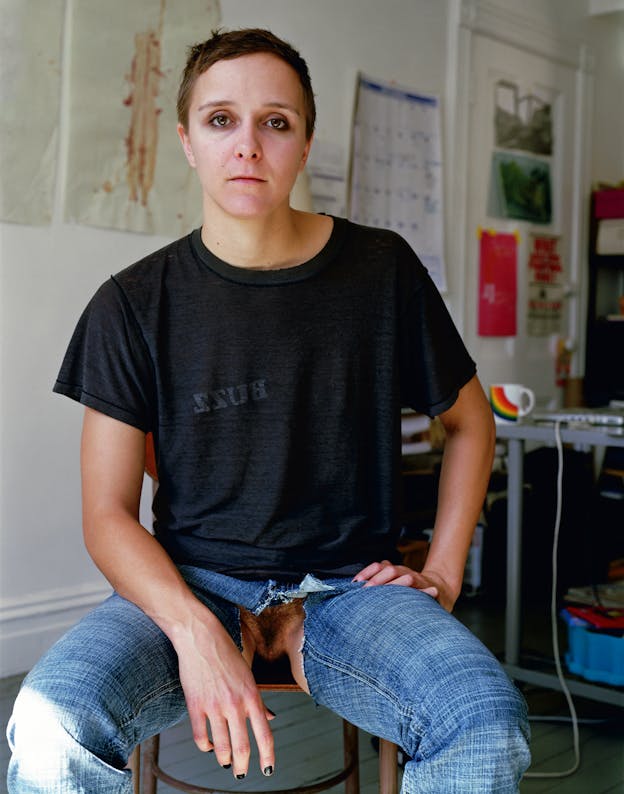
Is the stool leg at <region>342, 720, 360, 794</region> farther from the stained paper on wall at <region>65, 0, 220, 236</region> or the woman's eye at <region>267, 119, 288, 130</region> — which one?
the stained paper on wall at <region>65, 0, 220, 236</region>

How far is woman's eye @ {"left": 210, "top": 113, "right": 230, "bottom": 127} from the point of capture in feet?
4.55

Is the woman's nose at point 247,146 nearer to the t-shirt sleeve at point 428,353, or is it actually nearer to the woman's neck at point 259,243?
the woman's neck at point 259,243

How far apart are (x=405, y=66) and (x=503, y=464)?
1686 mm

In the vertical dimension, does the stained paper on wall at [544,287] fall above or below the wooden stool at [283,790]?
above

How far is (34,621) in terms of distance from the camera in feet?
9.22

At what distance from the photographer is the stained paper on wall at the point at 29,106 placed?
2.67 metres

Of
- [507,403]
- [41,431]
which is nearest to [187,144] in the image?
[507,403]

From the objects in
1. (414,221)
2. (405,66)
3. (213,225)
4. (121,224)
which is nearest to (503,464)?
(414,221)

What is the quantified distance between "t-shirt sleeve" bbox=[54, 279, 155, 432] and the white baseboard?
5.16 feet

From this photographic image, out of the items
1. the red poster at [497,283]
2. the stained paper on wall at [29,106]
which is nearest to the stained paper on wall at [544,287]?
the red poster at [497,283]

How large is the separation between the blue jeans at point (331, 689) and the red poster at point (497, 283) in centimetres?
334

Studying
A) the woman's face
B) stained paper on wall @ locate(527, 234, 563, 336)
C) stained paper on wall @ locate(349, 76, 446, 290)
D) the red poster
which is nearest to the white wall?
stained paper on wall @ locate(349, 76, 446, 290)

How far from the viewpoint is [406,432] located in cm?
358

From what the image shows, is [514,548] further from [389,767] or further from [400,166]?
[400,166]
